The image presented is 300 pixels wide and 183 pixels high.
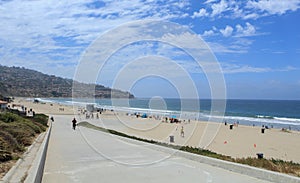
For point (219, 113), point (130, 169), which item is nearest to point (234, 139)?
point (130, 169)

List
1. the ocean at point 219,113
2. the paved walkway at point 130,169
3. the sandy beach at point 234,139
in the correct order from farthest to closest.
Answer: the ocean at point 219,113, the sandy beach at point 234,139, the paved walkway at point 130,169

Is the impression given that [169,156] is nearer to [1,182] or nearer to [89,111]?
[1,182]

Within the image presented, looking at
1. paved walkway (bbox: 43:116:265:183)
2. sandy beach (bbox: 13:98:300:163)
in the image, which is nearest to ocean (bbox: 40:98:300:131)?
sandy beach (bbox: 13:98:300:163)

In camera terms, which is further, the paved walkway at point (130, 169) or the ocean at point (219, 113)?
the ocean at point (219, 113)

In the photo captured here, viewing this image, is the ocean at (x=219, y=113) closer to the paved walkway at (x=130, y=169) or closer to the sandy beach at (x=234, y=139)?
the sandy beach at (x=234, y=139)

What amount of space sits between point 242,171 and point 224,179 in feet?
2.80

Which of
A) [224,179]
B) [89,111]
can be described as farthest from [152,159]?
[89,111]

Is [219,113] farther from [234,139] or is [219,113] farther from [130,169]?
[130,169]

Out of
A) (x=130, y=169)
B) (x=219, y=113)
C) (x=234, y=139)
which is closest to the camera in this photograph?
(x=130, y=169)

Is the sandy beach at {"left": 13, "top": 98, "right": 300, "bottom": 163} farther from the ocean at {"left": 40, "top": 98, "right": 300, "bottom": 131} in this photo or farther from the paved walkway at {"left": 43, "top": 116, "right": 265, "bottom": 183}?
the paved walkway at {"left": 43, "top": 116, "right": 265, "bottom": 183}

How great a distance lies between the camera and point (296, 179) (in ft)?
21.0

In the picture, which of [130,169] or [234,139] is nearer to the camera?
[130,169]

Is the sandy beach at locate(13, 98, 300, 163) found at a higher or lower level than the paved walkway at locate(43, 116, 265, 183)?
lower

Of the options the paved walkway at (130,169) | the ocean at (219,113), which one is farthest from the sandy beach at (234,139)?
the paved walkway at (130,169)
